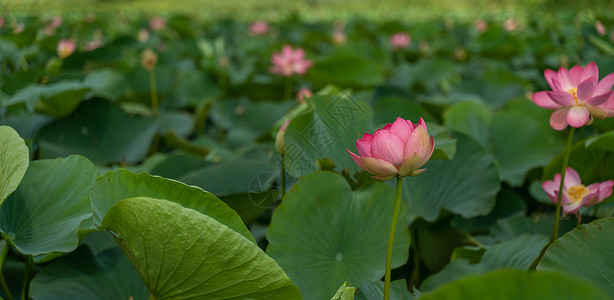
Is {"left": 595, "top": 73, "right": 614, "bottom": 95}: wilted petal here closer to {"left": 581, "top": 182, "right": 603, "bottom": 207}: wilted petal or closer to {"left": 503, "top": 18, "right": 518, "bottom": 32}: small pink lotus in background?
{"left": 581, "top": 182, "right": 603, "bottom": 207}: wilted petal

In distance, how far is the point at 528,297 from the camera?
44cm

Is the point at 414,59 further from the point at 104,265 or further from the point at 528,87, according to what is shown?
the point at 104,265

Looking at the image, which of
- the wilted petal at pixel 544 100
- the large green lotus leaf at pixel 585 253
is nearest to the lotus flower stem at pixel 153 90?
the wilted petal at pixel 544 100

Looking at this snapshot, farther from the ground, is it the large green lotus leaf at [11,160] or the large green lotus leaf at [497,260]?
the large green lotus leaf at [11,160]

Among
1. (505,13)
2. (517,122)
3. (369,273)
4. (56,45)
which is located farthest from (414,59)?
(369,273)

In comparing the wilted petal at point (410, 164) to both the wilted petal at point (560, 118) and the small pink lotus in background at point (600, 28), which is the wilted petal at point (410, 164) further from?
the small pink lotus in background at point (600, 28)

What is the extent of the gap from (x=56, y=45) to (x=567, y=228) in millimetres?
1784

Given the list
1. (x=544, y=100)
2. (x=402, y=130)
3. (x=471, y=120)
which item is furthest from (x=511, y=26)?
(x=402, y=130)

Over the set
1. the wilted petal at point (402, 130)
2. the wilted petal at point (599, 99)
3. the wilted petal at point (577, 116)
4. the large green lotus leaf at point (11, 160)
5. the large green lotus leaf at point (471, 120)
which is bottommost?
the large green lotus leaf at point (471, 120)

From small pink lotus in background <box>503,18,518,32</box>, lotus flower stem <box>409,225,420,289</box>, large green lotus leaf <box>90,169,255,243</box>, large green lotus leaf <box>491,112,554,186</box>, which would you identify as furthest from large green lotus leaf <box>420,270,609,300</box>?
small pink lotus in background <box>503,18,518,32</box>

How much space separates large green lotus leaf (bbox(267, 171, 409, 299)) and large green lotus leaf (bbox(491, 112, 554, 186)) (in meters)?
0.52

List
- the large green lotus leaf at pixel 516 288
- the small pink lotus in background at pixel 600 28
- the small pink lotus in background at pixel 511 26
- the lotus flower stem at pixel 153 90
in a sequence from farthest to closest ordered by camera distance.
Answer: the small pink lotus in background at pixel 511 26 → the lotus flower stem at pixel 153 90 → the small pink lotus in background at pixel 600 28 → the large green lotus leaf at pixel 516 288

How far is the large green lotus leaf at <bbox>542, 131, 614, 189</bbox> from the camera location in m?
0.95

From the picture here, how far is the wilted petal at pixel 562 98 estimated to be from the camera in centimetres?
79
